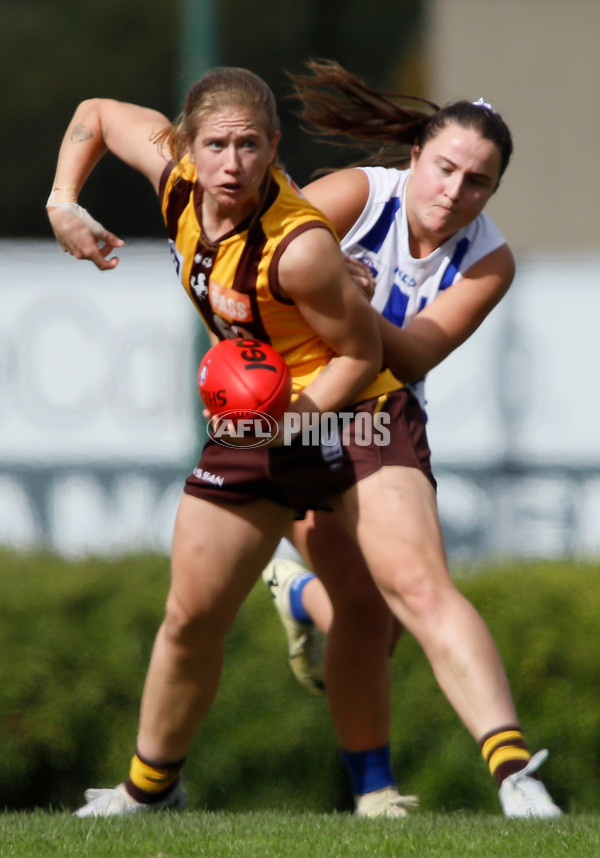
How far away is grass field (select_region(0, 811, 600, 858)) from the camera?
3023 mm

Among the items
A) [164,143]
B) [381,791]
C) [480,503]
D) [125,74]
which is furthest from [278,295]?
[125,74]

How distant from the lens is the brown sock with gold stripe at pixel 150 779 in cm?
401

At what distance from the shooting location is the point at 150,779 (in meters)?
4.02

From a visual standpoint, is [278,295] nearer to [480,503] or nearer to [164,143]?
[164,143]

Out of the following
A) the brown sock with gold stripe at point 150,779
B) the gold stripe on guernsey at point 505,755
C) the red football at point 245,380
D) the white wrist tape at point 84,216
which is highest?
the white wrist tape at point 84,216

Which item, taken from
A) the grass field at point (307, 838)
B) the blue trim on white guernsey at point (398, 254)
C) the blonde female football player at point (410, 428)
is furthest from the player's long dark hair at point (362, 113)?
the grass field at point (307, 838)

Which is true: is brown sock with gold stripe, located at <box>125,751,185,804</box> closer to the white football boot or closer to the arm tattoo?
the white football boot

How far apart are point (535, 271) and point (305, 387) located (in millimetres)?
4850

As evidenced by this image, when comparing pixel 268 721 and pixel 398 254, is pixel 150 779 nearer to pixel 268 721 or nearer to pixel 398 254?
pixel 268 721

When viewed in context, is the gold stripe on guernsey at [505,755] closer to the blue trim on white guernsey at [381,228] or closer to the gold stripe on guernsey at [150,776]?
the gold stripe on guernsey at [150,776]

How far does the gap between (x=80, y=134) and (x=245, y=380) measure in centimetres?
115

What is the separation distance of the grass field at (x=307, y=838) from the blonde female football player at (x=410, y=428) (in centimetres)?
16

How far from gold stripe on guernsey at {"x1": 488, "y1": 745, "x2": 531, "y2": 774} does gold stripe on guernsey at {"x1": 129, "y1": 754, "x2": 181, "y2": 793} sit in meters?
1.17

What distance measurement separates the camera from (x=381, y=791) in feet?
13.5
